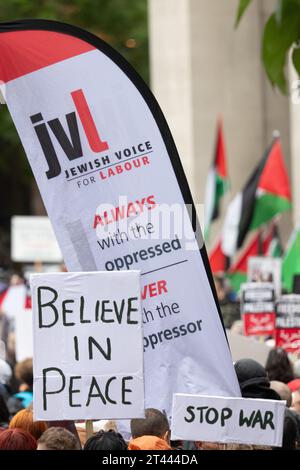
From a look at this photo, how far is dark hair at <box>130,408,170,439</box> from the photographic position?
647 cm

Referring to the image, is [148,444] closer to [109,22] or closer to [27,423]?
[27,423]

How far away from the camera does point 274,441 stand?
18.9ft

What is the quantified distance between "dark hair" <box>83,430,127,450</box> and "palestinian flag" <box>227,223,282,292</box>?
14.3m

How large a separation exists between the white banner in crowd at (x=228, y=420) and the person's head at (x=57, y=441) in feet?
1.70

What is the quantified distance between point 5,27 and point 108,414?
221 cm

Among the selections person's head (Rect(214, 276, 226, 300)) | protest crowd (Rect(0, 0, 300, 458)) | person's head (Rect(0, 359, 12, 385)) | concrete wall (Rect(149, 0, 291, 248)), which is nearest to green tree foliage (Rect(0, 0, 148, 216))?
concrete wall (Rect(149, 0, 291, 248))

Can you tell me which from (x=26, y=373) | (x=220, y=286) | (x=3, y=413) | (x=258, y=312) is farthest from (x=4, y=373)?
(x=220, y=286)

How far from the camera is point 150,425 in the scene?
6.48 meters

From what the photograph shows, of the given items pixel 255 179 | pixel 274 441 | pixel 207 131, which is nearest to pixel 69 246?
pixel 274 441

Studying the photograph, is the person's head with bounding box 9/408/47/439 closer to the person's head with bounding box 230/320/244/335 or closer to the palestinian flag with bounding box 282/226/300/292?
the person's head with bounding box 230/320/244/335

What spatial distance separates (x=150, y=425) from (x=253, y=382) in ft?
2.79

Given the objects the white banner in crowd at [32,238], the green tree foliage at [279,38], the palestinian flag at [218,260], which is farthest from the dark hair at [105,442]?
the white banner in crowd at [32,238]

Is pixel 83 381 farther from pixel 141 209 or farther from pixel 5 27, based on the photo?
pixel 5 27

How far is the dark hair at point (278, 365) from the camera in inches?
358
